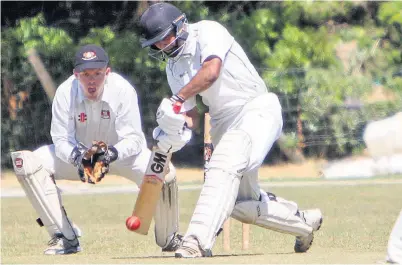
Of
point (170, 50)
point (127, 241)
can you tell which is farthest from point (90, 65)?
point (127, 241)

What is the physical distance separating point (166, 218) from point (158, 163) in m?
1.44

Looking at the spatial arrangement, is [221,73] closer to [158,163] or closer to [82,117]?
[158,163]

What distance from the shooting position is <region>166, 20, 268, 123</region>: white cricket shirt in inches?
288

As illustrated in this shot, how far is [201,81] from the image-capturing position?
696 centimetres

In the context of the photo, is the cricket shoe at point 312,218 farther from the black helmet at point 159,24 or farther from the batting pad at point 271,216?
the black helmet at point 159,24

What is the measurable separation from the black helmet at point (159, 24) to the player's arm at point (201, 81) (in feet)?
1.17

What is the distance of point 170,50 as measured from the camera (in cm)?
731

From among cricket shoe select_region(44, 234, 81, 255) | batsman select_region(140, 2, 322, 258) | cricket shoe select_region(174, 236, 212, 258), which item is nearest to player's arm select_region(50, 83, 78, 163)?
cricket shoe select_region(44, 234, 81, 255)

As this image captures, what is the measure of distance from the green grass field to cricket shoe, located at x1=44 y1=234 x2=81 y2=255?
139 mm

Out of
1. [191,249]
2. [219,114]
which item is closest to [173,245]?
[219,114]

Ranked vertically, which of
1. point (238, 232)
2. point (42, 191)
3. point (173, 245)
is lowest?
point (238, 232)

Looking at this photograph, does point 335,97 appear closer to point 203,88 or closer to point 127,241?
point 127,241

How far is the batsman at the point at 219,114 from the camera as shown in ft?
22.6

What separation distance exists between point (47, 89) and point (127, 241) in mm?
11650
